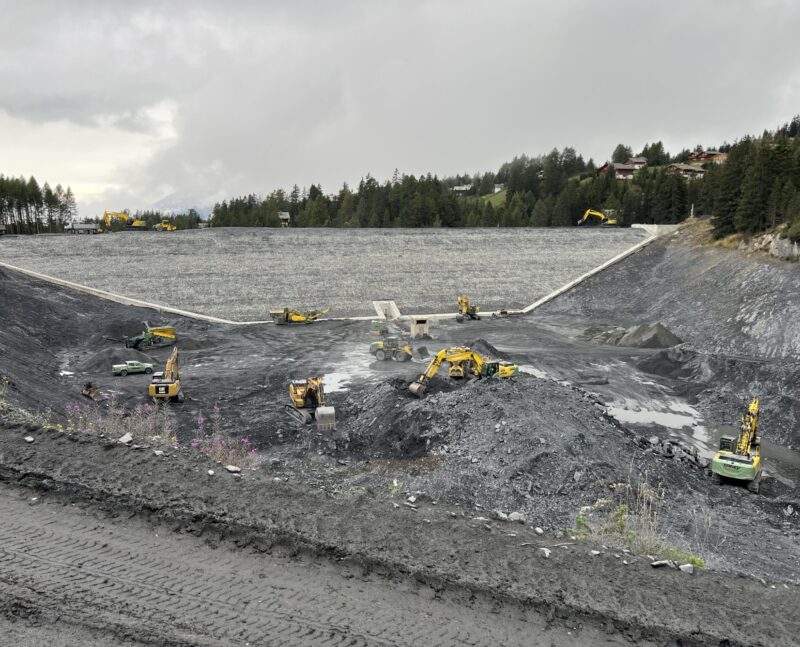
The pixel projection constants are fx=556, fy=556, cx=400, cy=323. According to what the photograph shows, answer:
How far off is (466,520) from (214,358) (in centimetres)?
1906

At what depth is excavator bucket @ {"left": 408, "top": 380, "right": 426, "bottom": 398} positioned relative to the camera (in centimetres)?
1714

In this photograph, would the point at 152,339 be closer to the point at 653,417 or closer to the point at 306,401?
the point at 306,401

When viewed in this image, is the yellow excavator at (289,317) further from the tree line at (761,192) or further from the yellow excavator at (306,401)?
the tree line at (761,192)

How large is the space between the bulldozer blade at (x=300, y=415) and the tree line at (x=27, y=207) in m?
65.7

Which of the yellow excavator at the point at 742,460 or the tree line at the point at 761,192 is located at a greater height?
the tree line at the point at 761,192

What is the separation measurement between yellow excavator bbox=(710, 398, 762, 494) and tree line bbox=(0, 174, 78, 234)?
248ft

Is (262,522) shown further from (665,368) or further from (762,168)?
(762,168)

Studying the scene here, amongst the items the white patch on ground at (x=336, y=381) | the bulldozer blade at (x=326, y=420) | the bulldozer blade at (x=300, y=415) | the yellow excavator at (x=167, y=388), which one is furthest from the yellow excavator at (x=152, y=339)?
the bulldozer blade at (x=326, y=420)

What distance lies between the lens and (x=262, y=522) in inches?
275

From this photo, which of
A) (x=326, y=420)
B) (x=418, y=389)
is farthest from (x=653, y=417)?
(x=326, y=420)

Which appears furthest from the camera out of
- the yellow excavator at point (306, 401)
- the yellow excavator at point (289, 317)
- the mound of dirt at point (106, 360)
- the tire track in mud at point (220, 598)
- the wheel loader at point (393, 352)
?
the yellow excavator at point (289, 317)

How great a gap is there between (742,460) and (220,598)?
12533 mm

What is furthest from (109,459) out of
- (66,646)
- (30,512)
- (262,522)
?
(66,646)

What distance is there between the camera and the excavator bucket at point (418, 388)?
17.1 metres
